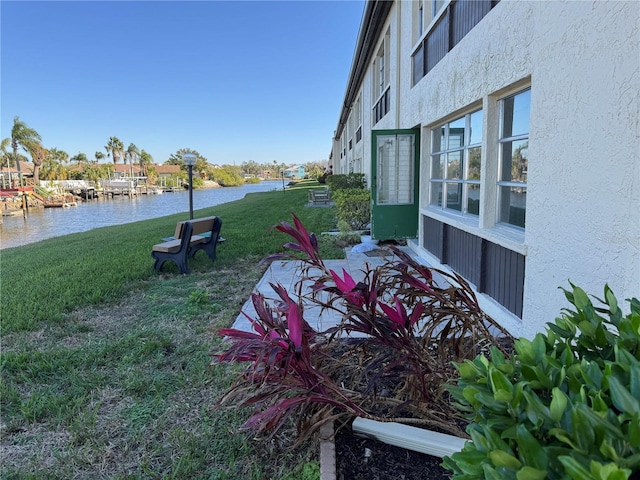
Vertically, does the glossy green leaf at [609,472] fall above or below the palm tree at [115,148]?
below

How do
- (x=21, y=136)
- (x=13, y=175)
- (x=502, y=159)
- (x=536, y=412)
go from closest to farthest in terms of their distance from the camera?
(x=536, y=412) < (x=502, y=159) < (x=21, y=136) < (x=13, y=175)

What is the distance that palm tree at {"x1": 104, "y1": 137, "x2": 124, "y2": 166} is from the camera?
383 feet

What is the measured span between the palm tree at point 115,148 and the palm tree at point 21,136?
172 feet

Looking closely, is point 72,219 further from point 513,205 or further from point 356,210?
point 513,205

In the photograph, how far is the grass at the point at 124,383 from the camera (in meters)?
2.52

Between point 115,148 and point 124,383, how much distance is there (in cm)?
13010

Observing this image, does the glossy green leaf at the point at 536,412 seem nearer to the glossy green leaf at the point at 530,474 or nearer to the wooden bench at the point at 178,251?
the glossy green leaf at the point at 530,474

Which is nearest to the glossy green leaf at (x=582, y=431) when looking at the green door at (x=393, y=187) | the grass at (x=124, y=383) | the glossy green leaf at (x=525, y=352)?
the glossy green leaf at (x=525, y=352)

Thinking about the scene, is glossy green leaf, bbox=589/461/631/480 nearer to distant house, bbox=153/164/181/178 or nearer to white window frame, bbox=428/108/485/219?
white window frame, bbox=428/108/485/219

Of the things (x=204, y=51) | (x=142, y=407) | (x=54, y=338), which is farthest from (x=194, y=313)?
(x=204, y=51)

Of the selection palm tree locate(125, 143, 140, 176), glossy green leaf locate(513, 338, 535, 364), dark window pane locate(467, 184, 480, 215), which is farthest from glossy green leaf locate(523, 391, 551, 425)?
palm tree locate(125, 143, 140, 176)

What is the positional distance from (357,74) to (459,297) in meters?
16.1

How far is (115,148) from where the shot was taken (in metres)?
118

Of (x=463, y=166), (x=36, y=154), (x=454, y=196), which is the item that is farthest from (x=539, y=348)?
(x=36, y=154)
